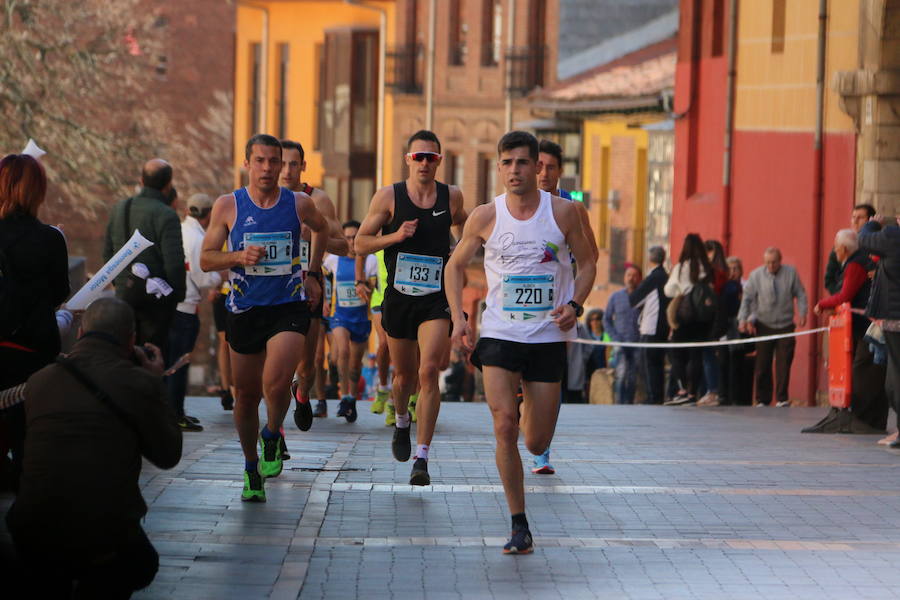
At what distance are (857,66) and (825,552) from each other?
16.0m

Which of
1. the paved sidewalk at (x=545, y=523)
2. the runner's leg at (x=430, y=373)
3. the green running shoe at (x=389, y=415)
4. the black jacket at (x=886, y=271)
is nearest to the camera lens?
the paved sidewalk at (x=545, y=523)

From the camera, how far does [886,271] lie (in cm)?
1553

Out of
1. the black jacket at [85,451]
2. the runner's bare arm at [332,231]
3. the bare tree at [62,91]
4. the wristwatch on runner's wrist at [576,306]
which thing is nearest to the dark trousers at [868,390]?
the runner's bare arm at [332,231]

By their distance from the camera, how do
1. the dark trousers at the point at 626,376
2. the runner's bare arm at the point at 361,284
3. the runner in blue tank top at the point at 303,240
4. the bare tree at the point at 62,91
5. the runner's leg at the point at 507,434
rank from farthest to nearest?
the bare tree at the point at 62,91 < the dark trousers at the point at 626,376 < the runner's bare arm at the point at 361,284 < the runner in blue tank top at the point at 303,240 < the runner's leg at the point at 507,434

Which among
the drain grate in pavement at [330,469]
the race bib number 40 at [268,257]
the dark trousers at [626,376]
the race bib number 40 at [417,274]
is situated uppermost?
the race bib number 40 at [268,257]

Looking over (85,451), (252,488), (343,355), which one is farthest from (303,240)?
(85,451)

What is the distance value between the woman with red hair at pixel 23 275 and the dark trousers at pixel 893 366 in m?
7.76

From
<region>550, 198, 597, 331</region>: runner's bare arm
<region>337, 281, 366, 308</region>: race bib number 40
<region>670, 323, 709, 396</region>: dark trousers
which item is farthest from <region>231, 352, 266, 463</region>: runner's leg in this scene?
<region>670, 323, 709, 396</region>: dark trousers

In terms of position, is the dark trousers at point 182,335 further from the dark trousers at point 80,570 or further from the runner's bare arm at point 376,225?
the dark trousers at point 80,570

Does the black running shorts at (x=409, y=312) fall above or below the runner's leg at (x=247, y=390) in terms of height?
above

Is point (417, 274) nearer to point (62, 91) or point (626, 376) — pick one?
point (626, 376)

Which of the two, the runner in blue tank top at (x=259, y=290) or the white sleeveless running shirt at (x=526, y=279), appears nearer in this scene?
the white sleeveless running shirt at (x=526, y=279)

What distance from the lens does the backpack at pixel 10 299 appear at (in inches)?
384

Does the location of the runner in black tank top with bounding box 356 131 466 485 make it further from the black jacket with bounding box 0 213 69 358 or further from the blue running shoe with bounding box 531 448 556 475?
the black jacket with bounding box 0 213 69 358
